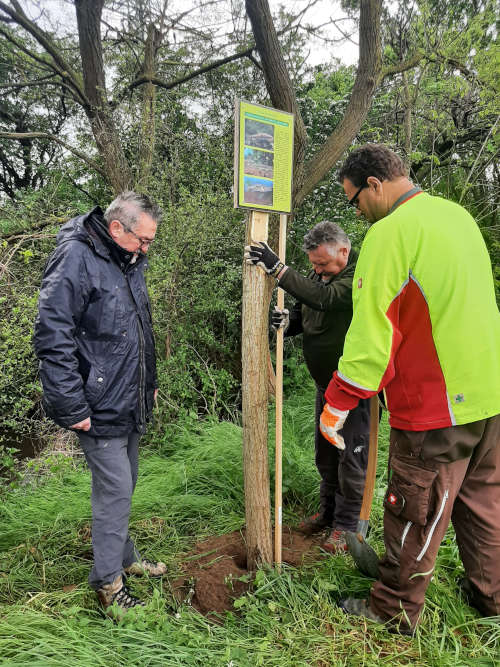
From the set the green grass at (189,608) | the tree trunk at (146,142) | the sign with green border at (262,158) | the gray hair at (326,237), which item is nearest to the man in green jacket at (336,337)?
the gray hair at (326,237)

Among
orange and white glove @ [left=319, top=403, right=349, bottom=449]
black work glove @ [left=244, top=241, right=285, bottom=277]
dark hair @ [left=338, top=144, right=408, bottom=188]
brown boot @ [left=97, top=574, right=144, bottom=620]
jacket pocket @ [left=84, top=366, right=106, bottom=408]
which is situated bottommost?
brown boot @ [left=97, top=574, right=144, bottom=620]

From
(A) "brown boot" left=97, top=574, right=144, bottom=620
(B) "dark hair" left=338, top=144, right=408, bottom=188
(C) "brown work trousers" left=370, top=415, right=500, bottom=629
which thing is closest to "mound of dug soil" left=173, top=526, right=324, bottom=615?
(A) "brown boot" left=97, top=574, right=144, bottom=620

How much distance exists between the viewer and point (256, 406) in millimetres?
2611

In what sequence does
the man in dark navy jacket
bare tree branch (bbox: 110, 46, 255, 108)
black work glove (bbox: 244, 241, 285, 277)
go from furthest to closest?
bare tree branch (bbox: 110, 46, 255, 108) < black work glove (bbox: 244, 241, 285, 277) < the man in dark navy jacket

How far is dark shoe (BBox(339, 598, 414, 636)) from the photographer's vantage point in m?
1.98

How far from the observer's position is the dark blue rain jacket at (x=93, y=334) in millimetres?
2074

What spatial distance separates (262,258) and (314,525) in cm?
192

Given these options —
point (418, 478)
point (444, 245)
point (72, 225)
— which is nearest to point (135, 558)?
point (418, 478)

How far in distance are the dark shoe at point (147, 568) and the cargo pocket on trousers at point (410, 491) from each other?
1.51 m

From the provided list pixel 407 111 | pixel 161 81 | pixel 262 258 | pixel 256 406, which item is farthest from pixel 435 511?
pixel 161 81

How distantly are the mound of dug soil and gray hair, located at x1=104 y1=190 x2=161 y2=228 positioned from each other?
2.05m

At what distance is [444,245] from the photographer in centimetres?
178

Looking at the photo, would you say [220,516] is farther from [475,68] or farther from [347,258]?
[475,68]

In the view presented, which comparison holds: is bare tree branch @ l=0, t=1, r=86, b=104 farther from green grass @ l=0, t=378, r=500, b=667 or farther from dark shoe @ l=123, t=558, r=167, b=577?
dark shoe @ l=123, t=558, r=167, b=577
